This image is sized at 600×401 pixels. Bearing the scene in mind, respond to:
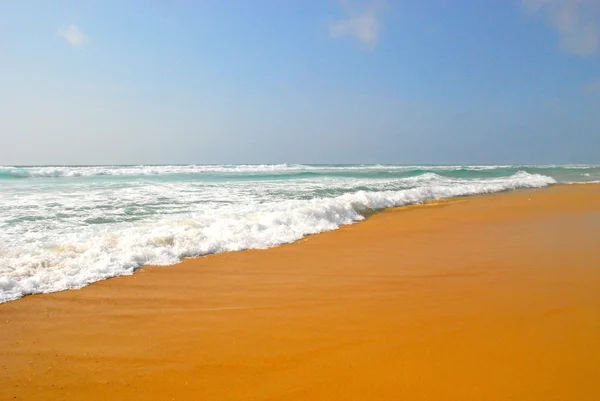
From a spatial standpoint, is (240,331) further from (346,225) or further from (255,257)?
(346,225)

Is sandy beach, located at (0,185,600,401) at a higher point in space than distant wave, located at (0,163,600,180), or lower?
lower

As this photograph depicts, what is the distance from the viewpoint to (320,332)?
8.41 ft

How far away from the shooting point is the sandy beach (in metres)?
1.96

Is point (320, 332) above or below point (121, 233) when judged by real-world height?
below

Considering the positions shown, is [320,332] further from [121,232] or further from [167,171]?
[167,171]

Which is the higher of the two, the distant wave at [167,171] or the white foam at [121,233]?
the distant wave at [167,171]

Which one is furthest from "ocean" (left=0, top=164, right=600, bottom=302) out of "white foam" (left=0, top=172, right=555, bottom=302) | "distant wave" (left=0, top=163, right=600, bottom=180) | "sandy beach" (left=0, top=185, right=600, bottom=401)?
"distant wave" (left=0, top=163, right=600, bottom=180)

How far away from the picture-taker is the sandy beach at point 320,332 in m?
1.96

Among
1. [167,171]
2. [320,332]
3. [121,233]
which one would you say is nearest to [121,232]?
[121,233]

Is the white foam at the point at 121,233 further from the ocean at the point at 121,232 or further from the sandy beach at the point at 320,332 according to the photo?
the sandy beach at the point at 320,332

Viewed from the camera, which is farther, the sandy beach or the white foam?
the white foam

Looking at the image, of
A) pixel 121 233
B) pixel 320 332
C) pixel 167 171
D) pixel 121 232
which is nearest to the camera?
pixel 320 332

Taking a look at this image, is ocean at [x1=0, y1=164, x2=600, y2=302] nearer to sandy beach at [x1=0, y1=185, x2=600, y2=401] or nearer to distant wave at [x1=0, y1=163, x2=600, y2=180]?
sandy beach at [x1=0, y1=185, x2=600, y2=401]

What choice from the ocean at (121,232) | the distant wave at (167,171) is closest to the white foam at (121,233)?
the ocean at (121,232)
